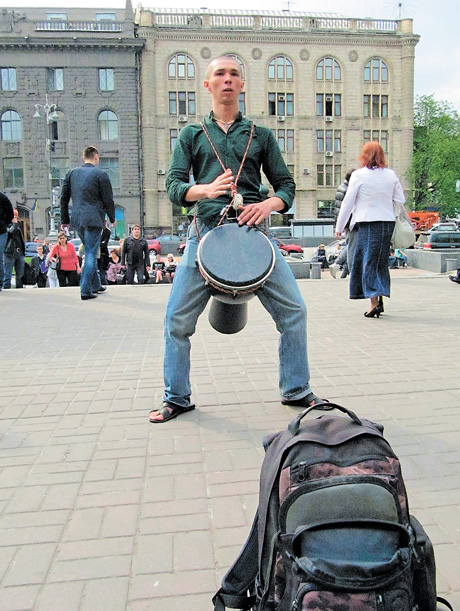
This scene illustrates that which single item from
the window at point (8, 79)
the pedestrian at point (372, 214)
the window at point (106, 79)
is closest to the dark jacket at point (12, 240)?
the pedestrian at point (372, 214)

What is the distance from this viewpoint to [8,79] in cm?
5125

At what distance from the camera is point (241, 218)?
360cm

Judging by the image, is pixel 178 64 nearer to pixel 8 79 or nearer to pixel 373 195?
pixel 8 79

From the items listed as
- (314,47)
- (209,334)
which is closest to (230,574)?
(209,334)

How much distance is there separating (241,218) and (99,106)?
52454 millimetres

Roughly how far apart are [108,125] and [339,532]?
5462 cm

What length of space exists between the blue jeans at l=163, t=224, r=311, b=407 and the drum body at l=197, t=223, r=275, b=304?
0.21m

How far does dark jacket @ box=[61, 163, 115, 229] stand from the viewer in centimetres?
903

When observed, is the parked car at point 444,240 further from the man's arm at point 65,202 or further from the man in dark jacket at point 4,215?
the man's arm at point 65,202

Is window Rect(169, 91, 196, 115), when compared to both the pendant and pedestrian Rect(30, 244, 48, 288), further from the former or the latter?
the pendant

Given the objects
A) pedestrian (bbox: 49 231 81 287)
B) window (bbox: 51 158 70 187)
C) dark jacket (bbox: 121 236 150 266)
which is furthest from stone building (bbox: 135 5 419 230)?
pedestrian (bbox: 49 231 81 287)

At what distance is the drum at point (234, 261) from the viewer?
11.2 ft

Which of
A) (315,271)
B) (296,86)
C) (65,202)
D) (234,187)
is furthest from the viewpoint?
(296,86)

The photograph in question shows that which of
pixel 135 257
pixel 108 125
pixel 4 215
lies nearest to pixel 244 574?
pixel 4 215
